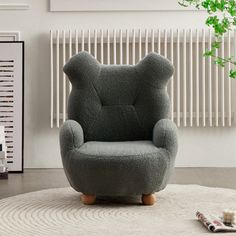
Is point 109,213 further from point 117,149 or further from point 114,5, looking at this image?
point 114,5

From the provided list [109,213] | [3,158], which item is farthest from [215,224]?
[3,158]

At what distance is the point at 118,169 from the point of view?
3338 millimetres

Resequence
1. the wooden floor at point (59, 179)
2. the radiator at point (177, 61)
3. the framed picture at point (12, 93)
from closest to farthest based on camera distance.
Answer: the wooden floor at point (59, 179)
the framed picture at point (12, 93)
the radiator at point (177, 61)

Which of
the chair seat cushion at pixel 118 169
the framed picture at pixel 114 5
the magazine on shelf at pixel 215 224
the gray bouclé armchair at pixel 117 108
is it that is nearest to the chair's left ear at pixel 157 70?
the gray bouclé armchair at pixel 117 108

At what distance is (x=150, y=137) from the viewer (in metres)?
3.93

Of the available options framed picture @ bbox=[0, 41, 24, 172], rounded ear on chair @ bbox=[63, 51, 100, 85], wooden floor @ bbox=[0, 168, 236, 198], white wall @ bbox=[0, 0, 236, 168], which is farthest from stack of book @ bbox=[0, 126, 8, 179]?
rounded ear on chair @ bbox=[63, 51, 100, 85]

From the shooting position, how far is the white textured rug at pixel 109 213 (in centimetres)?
281

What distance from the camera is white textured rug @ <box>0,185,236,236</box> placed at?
2.81 m

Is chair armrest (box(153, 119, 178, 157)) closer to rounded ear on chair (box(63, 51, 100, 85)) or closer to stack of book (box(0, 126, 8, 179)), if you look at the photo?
rounded ear on chair (box(63, 51, 100, 85))

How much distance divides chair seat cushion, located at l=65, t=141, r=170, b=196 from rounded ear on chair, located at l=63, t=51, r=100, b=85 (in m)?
0.65

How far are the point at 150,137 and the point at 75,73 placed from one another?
65cm

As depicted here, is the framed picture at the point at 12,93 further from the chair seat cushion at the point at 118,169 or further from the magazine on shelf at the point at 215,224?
the magazine on shelf at the point at 215,224

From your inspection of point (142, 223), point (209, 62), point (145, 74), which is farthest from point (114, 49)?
point (142, 223)

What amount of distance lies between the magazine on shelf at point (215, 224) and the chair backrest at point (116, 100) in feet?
3.67
